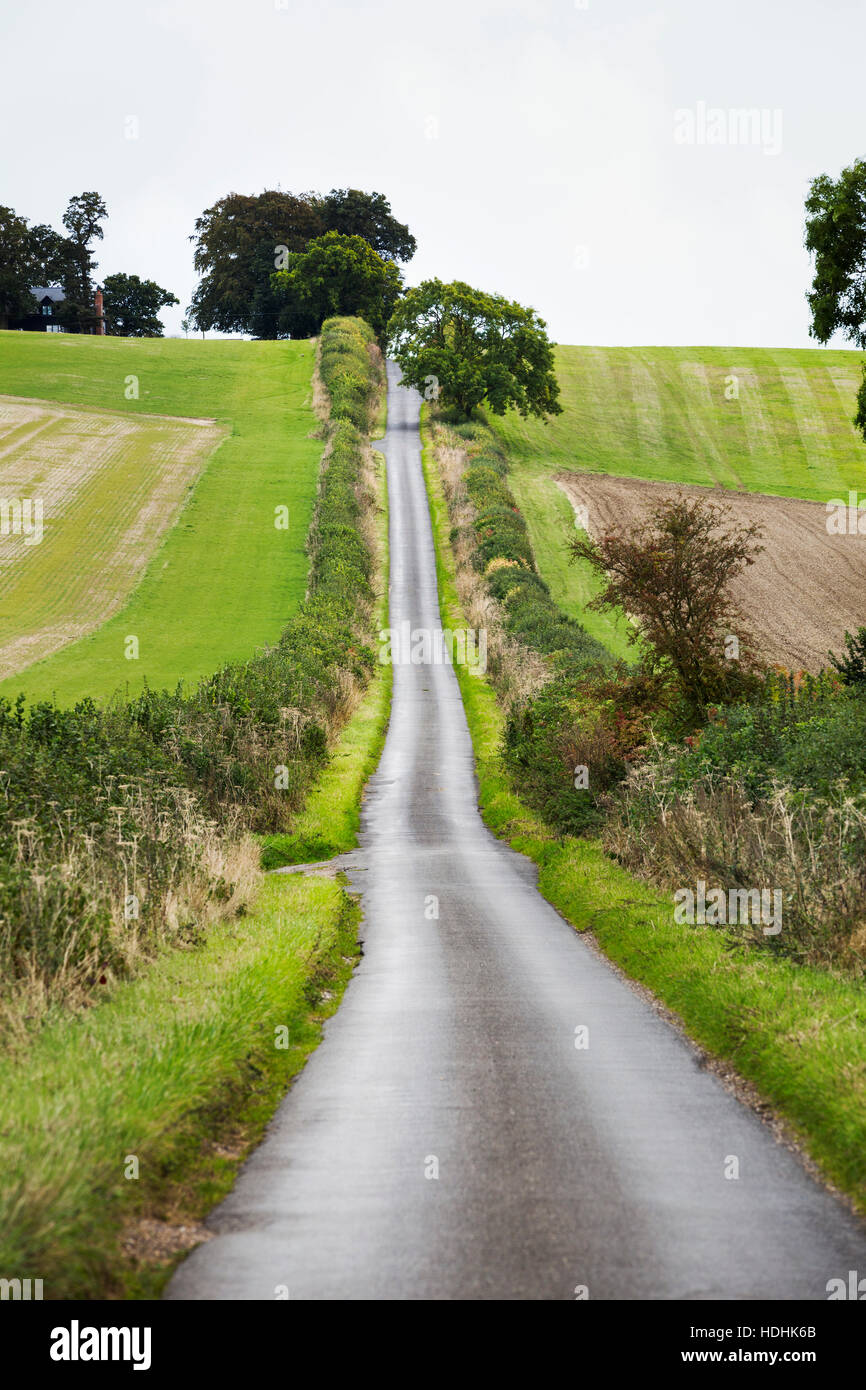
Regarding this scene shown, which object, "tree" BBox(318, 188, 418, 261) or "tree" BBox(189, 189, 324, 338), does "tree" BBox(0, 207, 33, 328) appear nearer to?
"tree" BBox(189, 189, 324, 338)

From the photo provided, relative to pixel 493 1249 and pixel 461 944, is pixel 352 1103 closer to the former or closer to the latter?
pixel 493 1249

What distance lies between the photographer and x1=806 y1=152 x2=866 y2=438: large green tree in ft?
98.8

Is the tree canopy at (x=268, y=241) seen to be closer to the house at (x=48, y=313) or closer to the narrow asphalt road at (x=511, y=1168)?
the house at (x=48, y=313)

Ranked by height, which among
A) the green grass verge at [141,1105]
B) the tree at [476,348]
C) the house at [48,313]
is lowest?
the green grass verge at [141,1105]

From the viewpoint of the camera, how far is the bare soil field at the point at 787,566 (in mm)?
43438

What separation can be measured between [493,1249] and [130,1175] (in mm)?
2051

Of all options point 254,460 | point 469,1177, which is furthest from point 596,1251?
point 254,460

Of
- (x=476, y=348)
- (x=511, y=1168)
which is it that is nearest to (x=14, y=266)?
(x=476, y=348)

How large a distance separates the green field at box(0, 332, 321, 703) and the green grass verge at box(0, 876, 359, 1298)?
1758 cm

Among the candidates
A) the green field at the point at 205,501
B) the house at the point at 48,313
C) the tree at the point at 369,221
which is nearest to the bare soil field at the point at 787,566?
the green field at the point at 205,501

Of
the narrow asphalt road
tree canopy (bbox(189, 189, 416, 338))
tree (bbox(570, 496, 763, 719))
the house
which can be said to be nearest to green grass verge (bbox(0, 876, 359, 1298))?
the narrow asphalt road

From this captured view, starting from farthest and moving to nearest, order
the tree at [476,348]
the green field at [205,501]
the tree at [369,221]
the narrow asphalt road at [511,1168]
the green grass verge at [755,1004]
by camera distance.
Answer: the tree at [369,221], the tree at [476,348], the green field at [205,501], the green grass verge at [755,1004], the narrow asphalt road at [511,1168]

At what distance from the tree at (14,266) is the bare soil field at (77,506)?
47334 mm

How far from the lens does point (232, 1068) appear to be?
8.58 m
